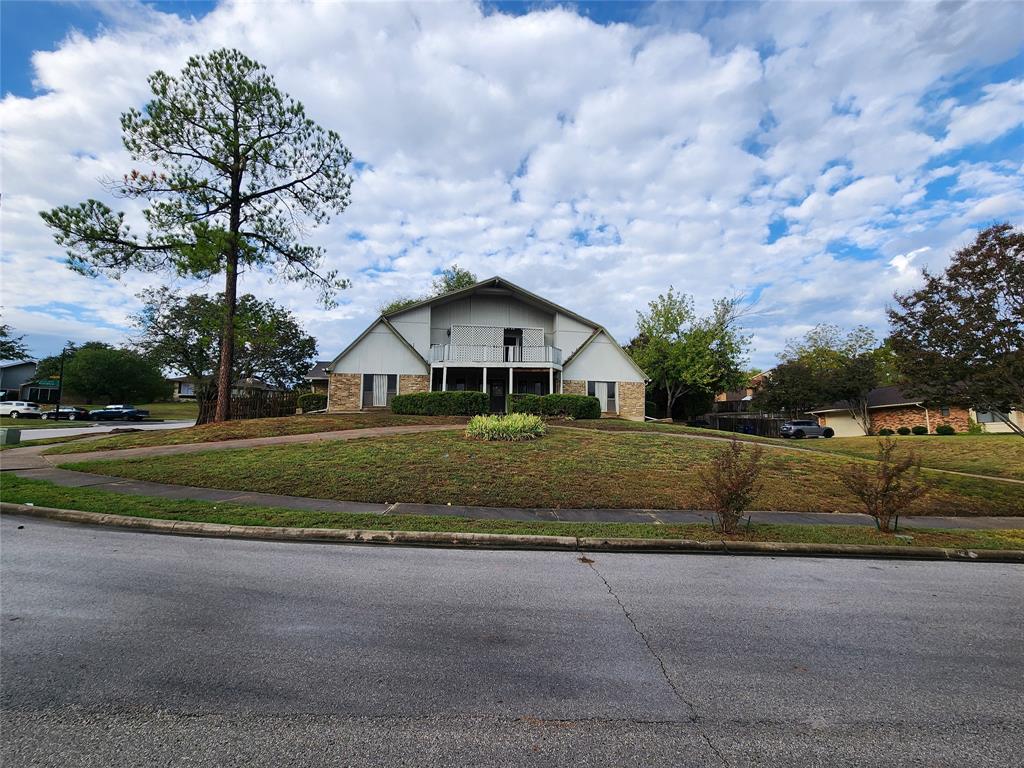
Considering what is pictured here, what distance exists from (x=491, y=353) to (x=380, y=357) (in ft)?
21.3

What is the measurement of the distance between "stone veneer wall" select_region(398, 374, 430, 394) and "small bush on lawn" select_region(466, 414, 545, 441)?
1275 centimetres

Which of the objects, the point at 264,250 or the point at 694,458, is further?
the point at 264,250

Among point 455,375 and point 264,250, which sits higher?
point 264,250

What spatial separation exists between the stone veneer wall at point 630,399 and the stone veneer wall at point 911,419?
20.5 m

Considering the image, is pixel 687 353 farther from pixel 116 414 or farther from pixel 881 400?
pixel 116 414

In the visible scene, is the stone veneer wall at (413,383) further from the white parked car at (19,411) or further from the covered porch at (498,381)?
the white parked car at (19,411)

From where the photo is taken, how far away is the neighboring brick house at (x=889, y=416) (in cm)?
3620

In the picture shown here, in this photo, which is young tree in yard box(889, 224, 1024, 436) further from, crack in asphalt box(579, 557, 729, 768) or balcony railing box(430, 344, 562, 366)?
balcony railing box(430, 344, 562, 366)

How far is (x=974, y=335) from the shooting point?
422 inches

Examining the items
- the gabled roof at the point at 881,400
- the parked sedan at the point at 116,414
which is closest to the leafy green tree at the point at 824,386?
the gabled roof at the point at 881,400

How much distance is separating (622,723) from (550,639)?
1.17 m

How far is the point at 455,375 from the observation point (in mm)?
31391

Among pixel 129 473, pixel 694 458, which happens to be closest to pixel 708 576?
pixel 694 458

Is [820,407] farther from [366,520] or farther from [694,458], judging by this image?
[366,520]
